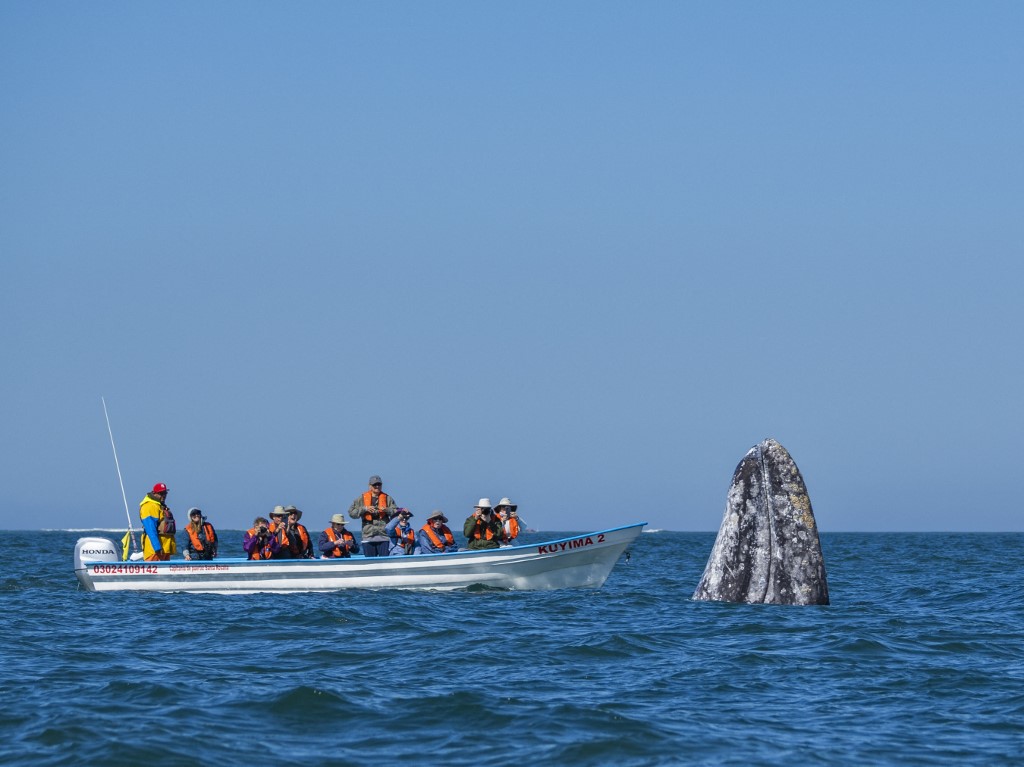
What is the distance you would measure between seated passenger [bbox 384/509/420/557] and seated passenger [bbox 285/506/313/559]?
1.73 m

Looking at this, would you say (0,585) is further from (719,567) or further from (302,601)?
(719,567)

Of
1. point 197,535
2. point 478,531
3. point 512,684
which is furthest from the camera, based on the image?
point 197,535

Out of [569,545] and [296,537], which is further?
[296,537]

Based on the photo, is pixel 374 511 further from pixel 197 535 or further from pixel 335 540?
pixel 197 535

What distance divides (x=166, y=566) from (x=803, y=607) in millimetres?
13408

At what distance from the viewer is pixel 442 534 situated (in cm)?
2538

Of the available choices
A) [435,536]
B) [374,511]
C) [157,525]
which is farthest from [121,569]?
[435,536]

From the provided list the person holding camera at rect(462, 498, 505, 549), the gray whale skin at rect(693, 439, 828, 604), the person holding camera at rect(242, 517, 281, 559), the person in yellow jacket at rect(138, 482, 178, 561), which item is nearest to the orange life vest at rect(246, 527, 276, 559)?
the person holding camera at rect(242, 517, 281, 559)

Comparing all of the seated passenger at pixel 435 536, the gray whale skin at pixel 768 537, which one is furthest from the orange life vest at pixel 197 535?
the gray whale skin at pixel 768 537

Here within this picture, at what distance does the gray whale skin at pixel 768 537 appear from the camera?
56.0 ft

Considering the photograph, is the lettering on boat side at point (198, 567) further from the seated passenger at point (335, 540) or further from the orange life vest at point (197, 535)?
the seated passenger at point (335, 540)

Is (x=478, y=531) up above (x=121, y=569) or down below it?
below

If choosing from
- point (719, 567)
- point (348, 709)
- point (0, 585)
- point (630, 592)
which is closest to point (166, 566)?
point (0, 585)

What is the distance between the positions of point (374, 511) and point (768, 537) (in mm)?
9987
